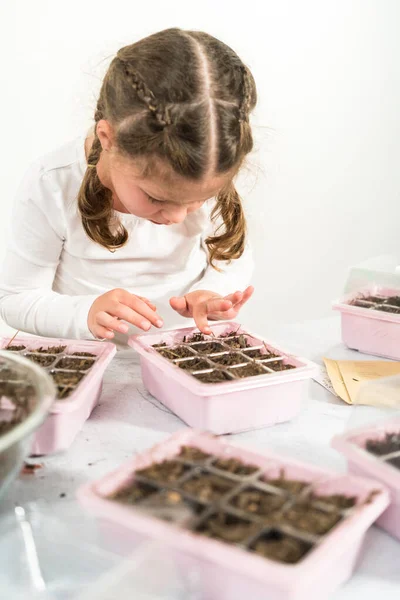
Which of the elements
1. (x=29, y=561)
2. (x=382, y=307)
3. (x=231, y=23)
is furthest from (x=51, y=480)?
(x=231, y=23)

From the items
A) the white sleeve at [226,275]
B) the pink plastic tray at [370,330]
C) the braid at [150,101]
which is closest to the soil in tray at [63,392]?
the braid at [150,101]

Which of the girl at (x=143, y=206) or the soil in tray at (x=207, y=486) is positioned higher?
the girl at (x=143, y=206)

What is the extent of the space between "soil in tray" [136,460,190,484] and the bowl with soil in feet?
0.44

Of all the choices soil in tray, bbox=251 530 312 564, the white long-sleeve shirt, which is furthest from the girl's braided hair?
soil in tray, bbox=251 530 312 564

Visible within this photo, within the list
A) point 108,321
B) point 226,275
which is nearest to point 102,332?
point 108,321

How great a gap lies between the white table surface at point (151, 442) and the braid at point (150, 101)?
48 cm

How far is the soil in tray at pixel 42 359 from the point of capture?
3.36 feet

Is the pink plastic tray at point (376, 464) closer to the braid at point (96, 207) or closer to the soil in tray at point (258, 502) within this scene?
the soil in tray at point (258, 502)

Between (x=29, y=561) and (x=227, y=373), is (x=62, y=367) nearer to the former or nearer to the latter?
(x=227, y=373)

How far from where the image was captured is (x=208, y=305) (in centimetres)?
121

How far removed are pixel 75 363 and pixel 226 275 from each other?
0.60 metres

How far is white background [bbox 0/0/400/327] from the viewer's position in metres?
2.29

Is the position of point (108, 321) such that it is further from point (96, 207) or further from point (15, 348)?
point (96, 207)

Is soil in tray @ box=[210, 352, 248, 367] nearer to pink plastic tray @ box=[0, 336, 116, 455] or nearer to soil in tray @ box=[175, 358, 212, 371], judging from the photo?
soil in tray @ box=[175, 358, 212, 371]
